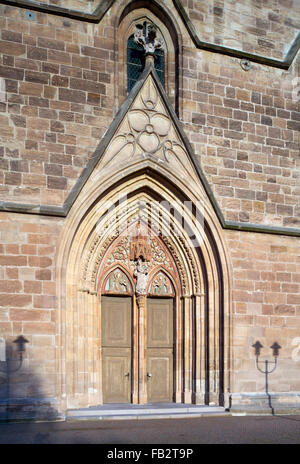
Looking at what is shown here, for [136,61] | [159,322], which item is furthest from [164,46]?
[159,322]

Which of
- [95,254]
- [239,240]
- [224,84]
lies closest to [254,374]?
[239,240]

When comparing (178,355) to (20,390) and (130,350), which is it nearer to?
(130,350)

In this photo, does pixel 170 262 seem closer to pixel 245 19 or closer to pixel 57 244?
pixel 57 244

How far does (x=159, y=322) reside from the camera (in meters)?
12.6

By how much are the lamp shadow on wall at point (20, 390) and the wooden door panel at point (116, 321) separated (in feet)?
7.09

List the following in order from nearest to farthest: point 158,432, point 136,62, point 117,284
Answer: point 158,432 < point 117,284 < point 136,62

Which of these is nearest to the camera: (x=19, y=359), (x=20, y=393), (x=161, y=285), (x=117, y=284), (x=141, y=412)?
(x=20, y=393)

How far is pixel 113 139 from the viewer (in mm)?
11641

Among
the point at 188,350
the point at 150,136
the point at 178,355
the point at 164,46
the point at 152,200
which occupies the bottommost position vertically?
the point at 178,355

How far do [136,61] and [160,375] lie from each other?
658 cm

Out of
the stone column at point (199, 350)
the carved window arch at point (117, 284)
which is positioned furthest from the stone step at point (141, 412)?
the carved window arch at point (117, 284)

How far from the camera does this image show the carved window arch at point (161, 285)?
12.6 metres

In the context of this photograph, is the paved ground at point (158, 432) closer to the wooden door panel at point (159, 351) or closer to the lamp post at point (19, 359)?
the lamp post at point (19, 359)

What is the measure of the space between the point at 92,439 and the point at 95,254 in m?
4.29
